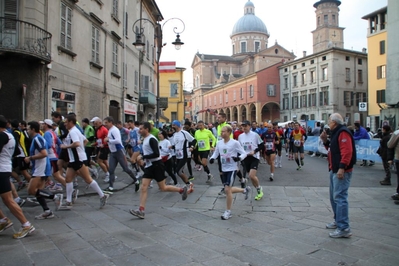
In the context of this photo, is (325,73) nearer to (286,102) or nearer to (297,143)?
(286,102)

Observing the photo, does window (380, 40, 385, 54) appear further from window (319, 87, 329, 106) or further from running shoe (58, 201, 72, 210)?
running shoe (58, 201, 72, 210)

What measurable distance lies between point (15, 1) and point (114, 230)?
920 cm

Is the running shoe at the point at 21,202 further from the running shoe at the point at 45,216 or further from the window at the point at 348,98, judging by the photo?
the window at the point at 348,98

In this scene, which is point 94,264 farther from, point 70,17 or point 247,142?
point 70,17

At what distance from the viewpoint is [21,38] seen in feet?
35.3

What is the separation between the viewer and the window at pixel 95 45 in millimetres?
15664

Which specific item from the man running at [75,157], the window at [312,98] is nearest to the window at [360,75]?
the window at [312,98]

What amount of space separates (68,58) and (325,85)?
41826 millimetres

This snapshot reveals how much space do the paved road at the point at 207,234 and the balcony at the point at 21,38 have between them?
473cm

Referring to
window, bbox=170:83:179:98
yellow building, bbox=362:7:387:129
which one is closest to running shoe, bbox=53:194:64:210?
yellow building, bbox=362:7:387:129

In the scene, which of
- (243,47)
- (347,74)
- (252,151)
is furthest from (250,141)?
(243,47)

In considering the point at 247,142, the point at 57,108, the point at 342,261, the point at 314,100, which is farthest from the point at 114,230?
the point at 314,100

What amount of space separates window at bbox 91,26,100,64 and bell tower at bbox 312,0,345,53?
60.6 meters

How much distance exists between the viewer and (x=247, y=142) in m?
8.33
